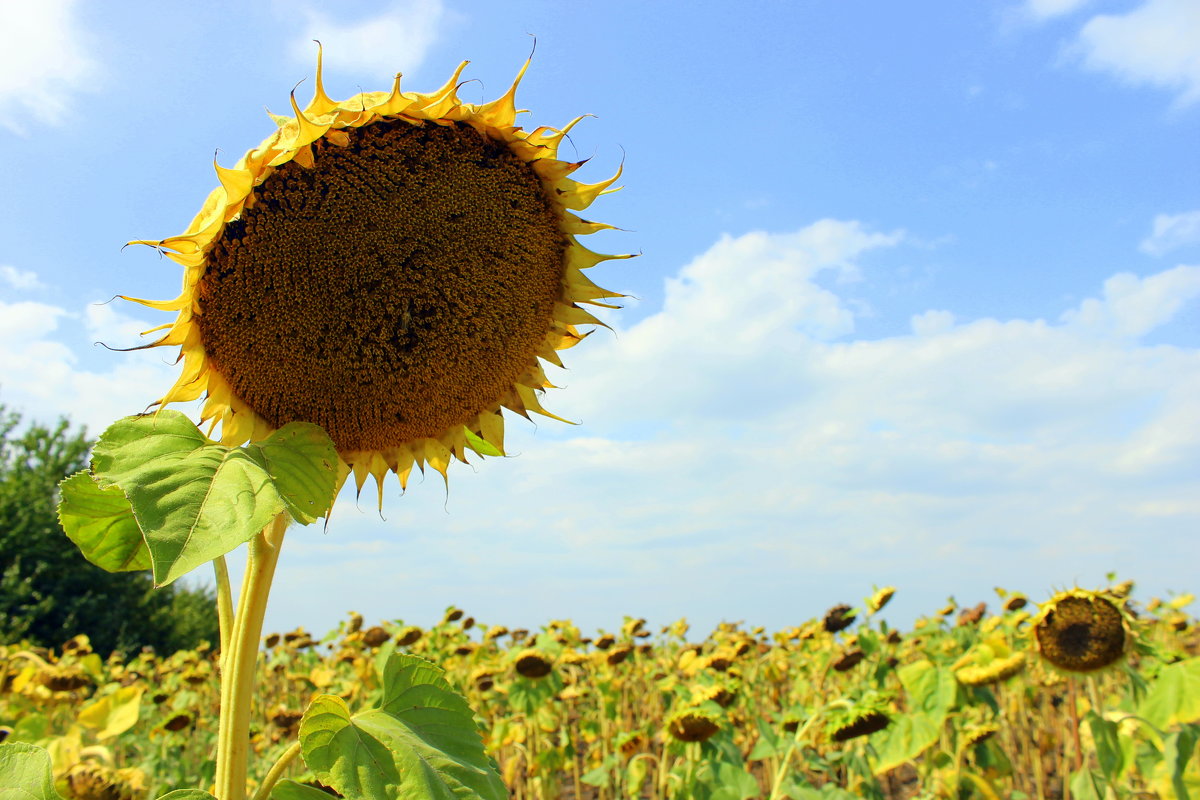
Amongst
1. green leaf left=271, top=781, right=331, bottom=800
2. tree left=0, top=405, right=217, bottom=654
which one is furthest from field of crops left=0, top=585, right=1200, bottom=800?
tree left=0, top=405, right=217, bottom=654

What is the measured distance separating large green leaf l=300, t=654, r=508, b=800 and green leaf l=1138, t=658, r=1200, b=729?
11.4ft

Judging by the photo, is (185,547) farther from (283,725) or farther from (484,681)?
(484,681)

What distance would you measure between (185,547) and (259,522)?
78 millimetres

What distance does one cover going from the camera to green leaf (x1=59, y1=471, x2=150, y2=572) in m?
1.24

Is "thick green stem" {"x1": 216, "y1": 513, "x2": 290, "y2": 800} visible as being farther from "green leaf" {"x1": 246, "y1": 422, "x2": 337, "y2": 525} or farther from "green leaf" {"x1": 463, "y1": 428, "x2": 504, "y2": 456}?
"green leaf" {"x1": 463, "y1": 428, "x2": 504, "y2": 456}

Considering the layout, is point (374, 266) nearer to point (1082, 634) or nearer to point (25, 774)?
point (25, 774)

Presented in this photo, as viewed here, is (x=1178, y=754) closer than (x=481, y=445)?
No

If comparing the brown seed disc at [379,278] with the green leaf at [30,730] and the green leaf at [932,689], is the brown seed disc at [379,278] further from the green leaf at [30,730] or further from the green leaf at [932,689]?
the green leaf at [932,689]

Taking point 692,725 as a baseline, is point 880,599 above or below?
above

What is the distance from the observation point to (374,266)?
134cm

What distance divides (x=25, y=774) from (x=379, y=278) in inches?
34.3

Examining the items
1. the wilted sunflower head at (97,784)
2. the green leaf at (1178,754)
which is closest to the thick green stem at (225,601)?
the wilted sunflower head at (97,784)

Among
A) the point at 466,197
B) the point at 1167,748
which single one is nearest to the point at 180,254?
the point at 466,197

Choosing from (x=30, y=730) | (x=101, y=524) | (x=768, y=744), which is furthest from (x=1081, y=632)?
(x=30, y=730)
